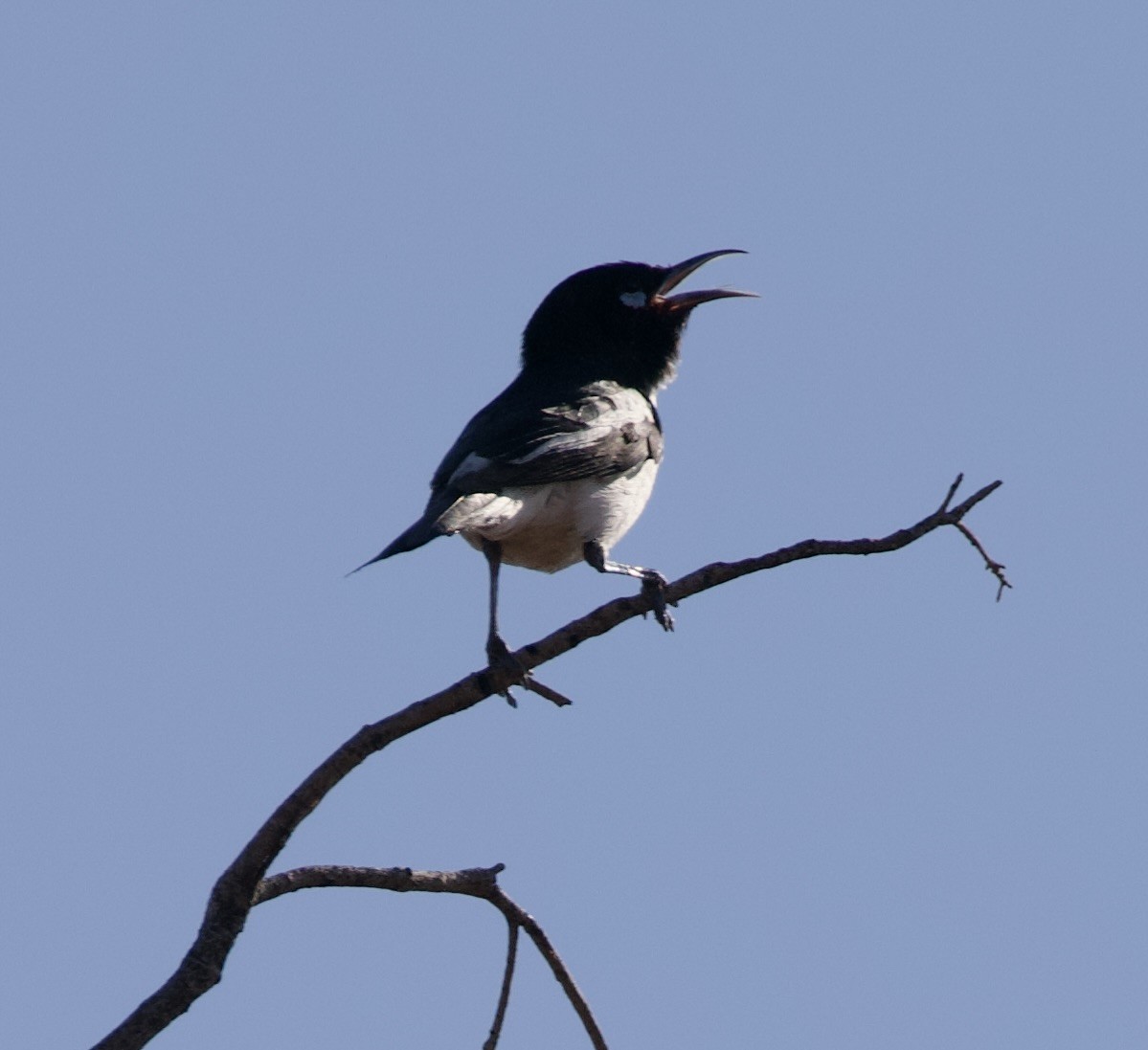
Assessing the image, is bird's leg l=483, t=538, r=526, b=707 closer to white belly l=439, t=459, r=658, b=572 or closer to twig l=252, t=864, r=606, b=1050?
white belly l=439, t=459, r=658, b=572

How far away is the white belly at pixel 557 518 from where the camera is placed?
345 inches

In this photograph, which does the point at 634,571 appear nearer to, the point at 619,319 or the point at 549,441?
the point at 549,441

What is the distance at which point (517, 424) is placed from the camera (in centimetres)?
936

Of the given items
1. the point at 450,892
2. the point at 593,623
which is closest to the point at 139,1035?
the point at 450,892

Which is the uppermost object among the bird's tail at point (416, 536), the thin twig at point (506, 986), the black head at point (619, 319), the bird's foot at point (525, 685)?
the black head at point (619, 319)

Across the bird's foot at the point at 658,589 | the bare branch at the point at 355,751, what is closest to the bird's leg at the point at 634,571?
the bird's foot at the point at 658,589

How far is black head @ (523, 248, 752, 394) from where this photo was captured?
11445 mm

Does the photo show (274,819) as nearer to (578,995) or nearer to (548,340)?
(578,995)

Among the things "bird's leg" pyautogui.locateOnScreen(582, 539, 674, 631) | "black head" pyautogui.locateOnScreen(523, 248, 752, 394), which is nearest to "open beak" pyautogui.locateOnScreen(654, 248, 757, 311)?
"black head" pyautogui.locateOnScreen(523, 248, 752, 394)

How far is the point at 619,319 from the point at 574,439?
232 centimetres

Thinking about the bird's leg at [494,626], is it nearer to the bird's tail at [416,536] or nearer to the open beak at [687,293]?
the bird's tail at [416,536]

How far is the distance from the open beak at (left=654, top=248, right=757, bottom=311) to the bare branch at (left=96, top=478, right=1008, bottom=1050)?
17.6 ft

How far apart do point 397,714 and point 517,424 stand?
3.68 metres

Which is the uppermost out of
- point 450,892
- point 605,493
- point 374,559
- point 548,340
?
point 548,340
